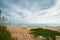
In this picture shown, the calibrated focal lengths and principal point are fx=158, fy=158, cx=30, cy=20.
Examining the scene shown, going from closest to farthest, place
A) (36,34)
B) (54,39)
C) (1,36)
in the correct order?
1. (1,36)
2. (54,39)
3. (36,34)

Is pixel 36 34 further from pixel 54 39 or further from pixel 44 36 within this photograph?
pixel 54 39

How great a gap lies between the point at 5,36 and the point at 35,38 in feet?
11.6

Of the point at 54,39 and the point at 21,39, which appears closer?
the point at 21,39

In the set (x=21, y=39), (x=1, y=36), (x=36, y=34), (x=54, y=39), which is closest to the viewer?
(x=1, y=36)

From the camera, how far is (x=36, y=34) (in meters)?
13.2

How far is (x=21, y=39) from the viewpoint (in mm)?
11625

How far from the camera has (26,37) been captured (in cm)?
1248

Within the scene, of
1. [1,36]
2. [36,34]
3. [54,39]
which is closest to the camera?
[1,36]

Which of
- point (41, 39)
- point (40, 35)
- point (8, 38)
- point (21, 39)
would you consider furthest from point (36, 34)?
point (8, 38)

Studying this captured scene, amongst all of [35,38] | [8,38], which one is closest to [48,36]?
[35,38]

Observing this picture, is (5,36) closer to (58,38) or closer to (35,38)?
(35,38)

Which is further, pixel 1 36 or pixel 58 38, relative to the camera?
pixel 58 38

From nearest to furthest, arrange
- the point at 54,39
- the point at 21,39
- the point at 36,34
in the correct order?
the point at 21,39 → the point at 54,39 → the point at 36,34

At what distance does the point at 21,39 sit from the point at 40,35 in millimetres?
2181
